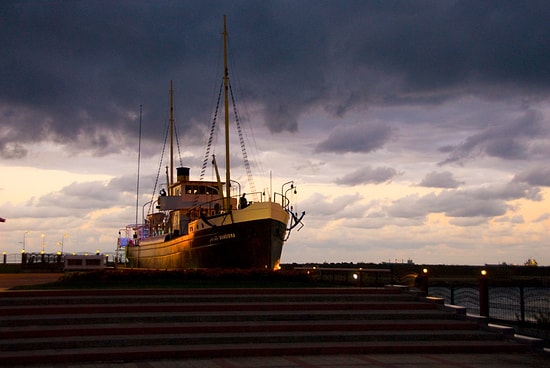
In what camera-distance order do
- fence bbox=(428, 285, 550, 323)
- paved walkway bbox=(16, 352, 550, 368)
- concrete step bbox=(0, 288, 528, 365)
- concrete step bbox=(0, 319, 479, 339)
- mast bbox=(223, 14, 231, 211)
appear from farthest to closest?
1. mast bbox=(223, 14, 231, 211)
2. fence bbox=(428, 285, 550, 323)
3. concrete step bbox=(0, 319, 479, 339)
4. concrete step bbox=(0, 288, 528, 365)
5. paved walkway bbox=(16, 352, 550, 368)

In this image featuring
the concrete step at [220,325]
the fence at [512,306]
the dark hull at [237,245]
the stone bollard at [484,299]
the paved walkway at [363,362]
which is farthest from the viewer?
the dark hull at [237,245]

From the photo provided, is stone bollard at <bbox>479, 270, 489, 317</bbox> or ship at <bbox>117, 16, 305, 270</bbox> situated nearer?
stone bollard at <bbox>479, 270, 489, 317</bbox>

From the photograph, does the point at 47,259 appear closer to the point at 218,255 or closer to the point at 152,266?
the point at 152,266

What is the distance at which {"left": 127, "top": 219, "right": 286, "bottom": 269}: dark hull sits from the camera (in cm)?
3462

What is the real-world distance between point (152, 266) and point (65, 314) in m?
34.0

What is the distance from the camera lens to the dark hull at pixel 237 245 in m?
34.6

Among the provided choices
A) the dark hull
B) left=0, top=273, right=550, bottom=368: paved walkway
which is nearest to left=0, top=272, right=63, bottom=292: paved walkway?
the dark hull

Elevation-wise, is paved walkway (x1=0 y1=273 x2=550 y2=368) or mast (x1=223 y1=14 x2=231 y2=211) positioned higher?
mast (x1=223 y1=14 x2=231 y2=211)

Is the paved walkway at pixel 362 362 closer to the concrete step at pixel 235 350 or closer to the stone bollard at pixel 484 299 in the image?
the concrete step at pixel 235 350

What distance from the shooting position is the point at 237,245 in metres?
35.4

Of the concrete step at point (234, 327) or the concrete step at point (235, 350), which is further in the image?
the concrete step at point (234, 327)

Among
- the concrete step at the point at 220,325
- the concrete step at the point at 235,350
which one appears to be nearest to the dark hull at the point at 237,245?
Result: the concrete step at the point at 220,325

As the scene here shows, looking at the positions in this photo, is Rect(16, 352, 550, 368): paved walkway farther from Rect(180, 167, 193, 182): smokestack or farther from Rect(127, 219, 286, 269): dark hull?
Rect(180, 167, 193, 182): smokestack

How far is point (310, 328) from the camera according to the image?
15078 millimetres
